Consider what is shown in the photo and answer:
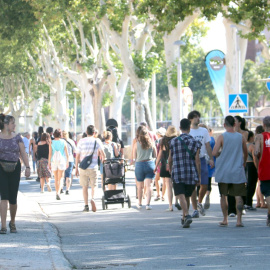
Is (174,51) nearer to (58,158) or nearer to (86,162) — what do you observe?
(58,158)

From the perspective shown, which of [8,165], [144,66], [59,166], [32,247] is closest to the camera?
[32,247]

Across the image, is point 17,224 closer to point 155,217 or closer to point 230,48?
point 155,217

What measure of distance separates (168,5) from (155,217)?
6.25 metres

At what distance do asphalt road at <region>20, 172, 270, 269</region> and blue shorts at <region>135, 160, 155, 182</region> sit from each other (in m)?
0.65

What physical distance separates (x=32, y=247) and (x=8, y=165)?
200 cm

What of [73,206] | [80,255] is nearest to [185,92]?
[73,206]

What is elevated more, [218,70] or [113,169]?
[218,70]

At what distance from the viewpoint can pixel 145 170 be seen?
53.0ft

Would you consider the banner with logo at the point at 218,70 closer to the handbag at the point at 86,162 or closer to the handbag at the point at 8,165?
the handbag at the point at 86,162

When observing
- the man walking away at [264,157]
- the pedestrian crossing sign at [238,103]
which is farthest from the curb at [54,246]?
the pedestrian crossing sign at [238,103]

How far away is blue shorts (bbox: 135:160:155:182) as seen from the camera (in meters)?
16.1

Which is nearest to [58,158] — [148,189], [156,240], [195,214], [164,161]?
[164,161]

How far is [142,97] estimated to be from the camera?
29156 mm

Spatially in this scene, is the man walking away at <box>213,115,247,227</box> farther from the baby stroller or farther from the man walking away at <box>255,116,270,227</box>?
the baby stroller
